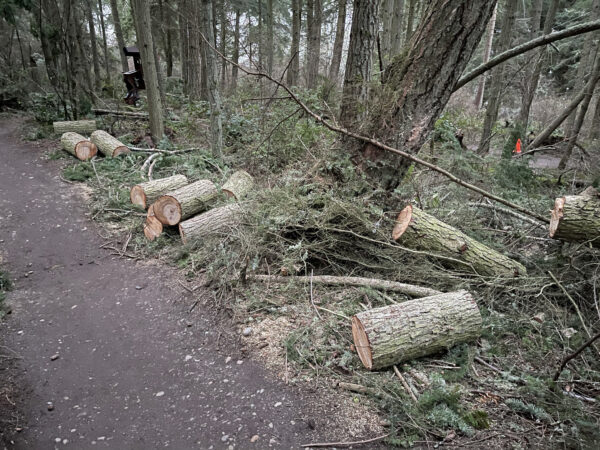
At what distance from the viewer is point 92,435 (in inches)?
109

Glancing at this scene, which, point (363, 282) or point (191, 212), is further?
point (191, 212)

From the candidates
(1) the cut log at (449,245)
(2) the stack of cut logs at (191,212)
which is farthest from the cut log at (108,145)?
(1) the cut log at (449,245)

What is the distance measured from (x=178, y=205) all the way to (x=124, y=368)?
2668 mm

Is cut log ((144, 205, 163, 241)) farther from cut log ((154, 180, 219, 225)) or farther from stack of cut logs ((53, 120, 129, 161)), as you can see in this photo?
stack of cut logs ((53, 120, 129, 161))

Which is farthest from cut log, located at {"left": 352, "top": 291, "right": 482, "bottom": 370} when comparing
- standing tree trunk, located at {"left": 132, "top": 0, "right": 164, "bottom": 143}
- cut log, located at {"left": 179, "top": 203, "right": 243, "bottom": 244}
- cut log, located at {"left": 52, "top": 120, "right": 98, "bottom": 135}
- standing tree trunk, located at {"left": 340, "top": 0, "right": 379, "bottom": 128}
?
cut log, located at {"left": 52, "top": 120, "right": 98, "bottom": 135}

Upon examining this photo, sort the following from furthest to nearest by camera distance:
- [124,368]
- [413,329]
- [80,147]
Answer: [80,147] < [124,368] < [413,329]

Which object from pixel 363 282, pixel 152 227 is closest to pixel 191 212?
pixel 152 227

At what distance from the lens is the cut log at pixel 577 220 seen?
3.59 metres

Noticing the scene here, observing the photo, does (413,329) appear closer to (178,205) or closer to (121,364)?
(121,364)

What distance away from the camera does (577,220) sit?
361 cm

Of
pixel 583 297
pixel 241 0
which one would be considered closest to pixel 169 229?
pixel 583 297

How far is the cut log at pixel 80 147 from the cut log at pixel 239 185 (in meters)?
4.38

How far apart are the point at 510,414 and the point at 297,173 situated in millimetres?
3803

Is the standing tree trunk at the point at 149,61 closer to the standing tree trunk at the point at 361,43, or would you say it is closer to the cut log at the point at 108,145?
the cut log at the point at 108,145
